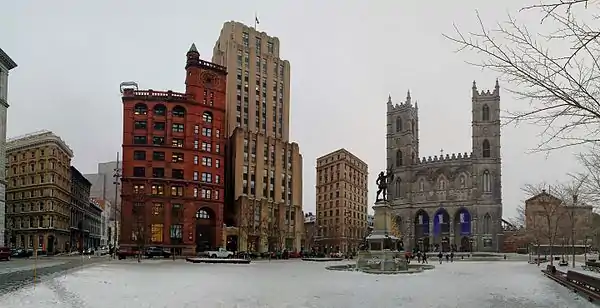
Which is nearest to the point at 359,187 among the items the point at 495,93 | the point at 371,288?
the point at 495,93

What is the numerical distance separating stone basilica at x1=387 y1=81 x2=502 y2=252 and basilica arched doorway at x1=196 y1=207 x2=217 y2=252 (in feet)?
190

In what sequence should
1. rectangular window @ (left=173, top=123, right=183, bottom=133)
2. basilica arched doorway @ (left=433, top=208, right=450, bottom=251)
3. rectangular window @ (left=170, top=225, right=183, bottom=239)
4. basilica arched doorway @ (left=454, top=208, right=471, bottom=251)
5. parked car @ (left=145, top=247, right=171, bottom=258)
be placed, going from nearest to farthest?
parked car @ (left=145, top=247, right=171, bottom=258)
rectangular window @ (left=170, top=225, right=183, bottom=239)
rectangular window @ (left=173, top=123, right=183, bottom=133)
basilica arched doorway @ (left=454, top=208, right=471, bottom=251)
basilica arched doorway @ (left=433, top=208, right=450, bottom=251)

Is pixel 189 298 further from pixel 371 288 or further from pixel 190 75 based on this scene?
pixel 190 75

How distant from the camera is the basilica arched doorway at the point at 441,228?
143 m

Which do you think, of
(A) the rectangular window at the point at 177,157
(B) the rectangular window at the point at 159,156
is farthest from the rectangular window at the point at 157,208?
(A) the rectangular window at the point at 177,157

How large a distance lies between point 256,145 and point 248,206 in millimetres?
11904

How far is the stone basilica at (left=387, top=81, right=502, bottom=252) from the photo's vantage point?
139 meters

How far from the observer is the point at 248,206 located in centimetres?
10975

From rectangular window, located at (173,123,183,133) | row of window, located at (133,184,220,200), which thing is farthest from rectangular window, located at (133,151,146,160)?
rectangular window, located at (173,123,183,133)

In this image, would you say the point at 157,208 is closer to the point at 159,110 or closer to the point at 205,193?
the point at 205,193

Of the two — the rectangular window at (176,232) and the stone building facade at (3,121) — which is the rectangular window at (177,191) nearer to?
the rectangular window at (176,232)

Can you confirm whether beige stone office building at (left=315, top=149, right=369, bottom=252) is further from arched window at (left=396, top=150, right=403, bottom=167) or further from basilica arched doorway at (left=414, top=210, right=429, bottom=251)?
basilica arched doorway at (left=414, top=210, right=429, bottom=251)

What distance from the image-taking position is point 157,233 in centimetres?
9744

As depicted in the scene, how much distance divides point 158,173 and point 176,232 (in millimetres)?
10102
